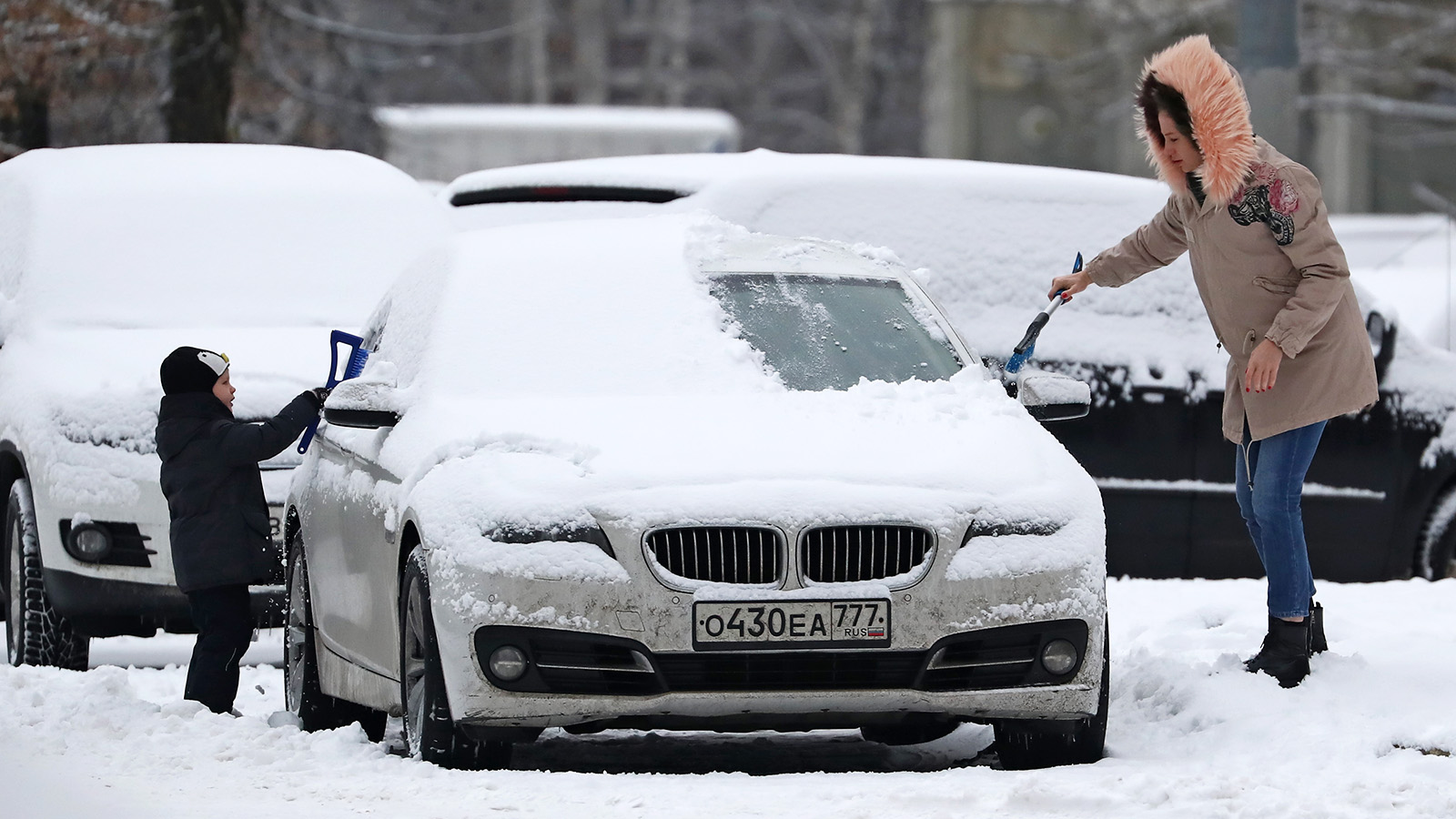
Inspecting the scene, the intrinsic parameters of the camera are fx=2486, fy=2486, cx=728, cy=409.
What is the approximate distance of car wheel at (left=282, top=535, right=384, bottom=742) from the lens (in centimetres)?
683

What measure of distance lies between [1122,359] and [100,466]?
3.95 metres

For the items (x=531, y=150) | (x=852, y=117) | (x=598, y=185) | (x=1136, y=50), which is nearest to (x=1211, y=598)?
(x=598, y=185)

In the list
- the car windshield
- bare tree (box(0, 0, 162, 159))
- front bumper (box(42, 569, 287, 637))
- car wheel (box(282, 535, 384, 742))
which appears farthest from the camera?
bare tree (box(0, 0, 162, 159))

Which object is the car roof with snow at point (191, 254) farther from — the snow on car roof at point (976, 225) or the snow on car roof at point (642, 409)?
the snow on car roof at point (642, 409)

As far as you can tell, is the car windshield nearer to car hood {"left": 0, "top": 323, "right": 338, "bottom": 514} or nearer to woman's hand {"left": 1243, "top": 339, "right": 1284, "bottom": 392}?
woman's hand {"left": 1243, "top": 339, "right": 1284, "bottom": 392}

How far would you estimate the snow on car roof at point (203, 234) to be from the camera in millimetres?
9094

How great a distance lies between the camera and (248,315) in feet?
29.7

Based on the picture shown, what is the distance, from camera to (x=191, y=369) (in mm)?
7148

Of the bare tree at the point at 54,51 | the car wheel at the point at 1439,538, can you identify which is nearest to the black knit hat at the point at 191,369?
the car wheel at the point at 1439,538

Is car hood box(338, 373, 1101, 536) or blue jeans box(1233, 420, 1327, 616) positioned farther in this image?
blue jeans box(1233, 420, 1327, 616)

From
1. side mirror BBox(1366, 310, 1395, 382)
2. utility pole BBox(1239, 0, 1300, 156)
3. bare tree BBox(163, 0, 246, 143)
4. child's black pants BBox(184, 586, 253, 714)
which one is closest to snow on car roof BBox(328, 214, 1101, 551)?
child's black pants BBox(184, 586, 253, 714)

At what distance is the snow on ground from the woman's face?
53.3 inches

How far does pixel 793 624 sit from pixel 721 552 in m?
0.22

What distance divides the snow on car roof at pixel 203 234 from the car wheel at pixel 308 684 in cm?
212
